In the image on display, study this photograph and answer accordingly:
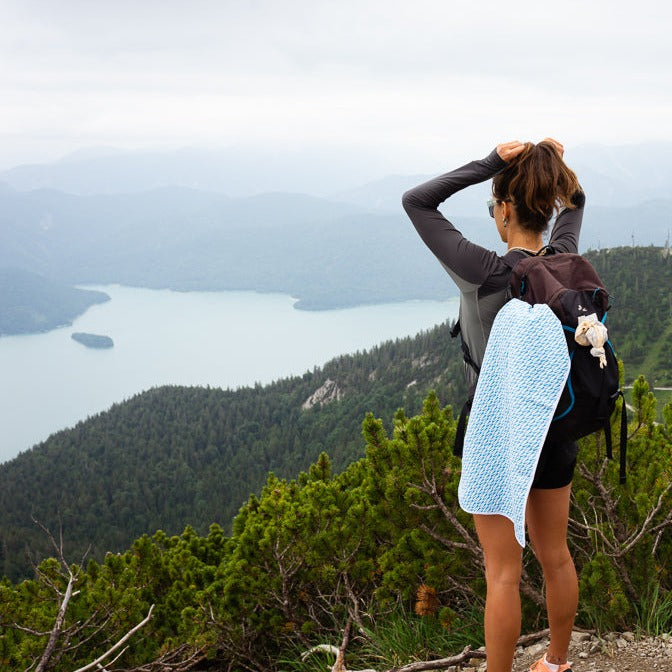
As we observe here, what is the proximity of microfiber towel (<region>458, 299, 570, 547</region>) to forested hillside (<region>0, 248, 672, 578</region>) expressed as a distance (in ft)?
199

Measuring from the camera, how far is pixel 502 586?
2.20 m

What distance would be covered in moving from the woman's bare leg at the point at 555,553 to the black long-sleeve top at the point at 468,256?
1.69 ft

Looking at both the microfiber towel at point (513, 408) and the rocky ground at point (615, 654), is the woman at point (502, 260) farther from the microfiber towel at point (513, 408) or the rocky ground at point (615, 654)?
the rocky ground at point (615, 654)

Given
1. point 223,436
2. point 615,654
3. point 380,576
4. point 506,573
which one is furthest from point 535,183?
point 223,436

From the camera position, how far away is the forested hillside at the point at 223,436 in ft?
220

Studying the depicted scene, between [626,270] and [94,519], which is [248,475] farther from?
[626,270]

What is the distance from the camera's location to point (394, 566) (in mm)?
3996

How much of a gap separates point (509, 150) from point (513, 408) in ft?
2.76

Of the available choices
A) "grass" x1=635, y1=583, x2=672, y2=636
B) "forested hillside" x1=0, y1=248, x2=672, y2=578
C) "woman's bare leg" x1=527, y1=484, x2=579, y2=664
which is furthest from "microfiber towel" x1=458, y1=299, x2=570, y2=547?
"forested hillside" x1=0, y1=248, x2=672, y2=578

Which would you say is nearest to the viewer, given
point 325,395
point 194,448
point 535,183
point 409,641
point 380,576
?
point 535,183

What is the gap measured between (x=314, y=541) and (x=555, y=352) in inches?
117

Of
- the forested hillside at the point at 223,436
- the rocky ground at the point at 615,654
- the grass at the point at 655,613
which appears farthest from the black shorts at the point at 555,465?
the forested hillside at the point at 223,436

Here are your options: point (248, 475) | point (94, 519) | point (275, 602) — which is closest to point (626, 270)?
point (248, 475)

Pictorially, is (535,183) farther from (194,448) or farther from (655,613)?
(194,448)
